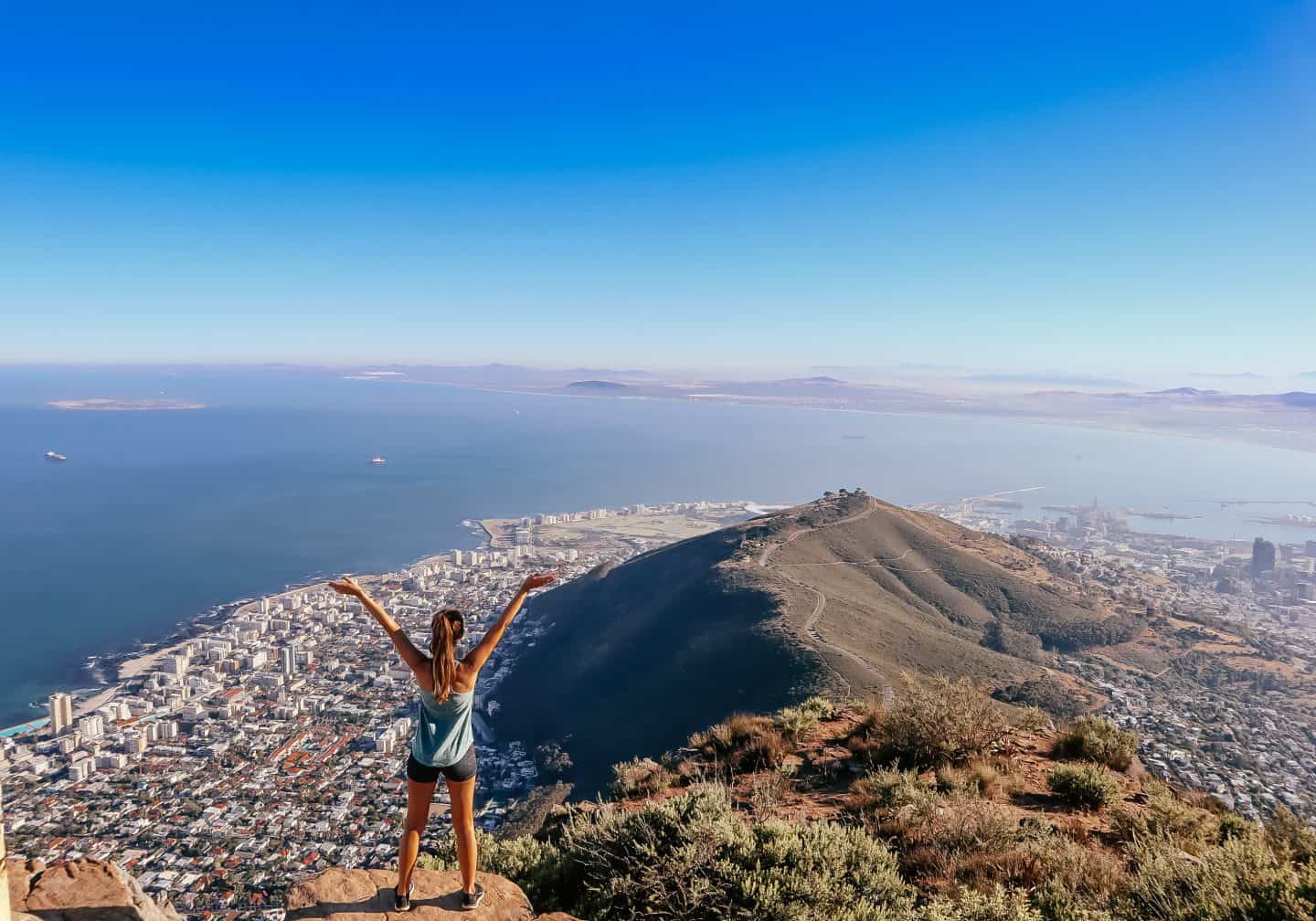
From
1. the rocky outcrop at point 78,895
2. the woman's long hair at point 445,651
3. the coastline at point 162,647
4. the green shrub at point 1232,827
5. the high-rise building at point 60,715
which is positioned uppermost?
the woman's long hair at point 445,651

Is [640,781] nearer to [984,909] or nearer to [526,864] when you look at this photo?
[526,864]

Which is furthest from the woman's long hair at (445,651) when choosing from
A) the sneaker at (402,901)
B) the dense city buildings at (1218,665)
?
the dense city buildings at (1218,665)

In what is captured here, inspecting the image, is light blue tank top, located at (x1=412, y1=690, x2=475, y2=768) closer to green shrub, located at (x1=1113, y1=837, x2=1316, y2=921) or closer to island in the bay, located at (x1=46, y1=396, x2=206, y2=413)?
green shrub, located at (x1=1113, y1=837, x2=1316, y2=921)

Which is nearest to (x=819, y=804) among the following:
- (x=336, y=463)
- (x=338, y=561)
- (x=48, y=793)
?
(x=48, y=793)

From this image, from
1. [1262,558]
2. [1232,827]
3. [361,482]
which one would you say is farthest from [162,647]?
[1262,558]

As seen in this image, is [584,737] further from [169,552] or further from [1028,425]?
[1028,425]

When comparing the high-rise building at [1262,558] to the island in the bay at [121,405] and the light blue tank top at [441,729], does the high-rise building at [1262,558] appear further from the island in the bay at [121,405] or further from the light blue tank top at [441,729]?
the island in the bay at [121,405]
